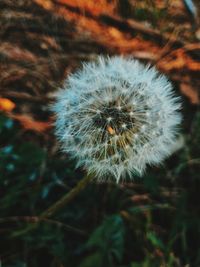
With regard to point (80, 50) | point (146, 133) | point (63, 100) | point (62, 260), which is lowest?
point (62, 260)

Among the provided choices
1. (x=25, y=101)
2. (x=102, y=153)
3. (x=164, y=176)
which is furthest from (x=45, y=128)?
(x=102, y=153)

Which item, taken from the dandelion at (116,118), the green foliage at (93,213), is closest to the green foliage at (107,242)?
the green foliage at (93,213)

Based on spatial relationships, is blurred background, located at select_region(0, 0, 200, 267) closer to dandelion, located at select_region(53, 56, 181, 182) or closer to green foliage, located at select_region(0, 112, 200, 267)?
green foliage, located at select_region(0, 112, 200, 267)

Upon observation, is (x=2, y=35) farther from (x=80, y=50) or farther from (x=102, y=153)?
(x=102, y=153)

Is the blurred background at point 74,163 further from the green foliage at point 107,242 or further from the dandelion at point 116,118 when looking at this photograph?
the dandelion at point 116,118

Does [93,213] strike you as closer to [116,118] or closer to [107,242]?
[107,242]

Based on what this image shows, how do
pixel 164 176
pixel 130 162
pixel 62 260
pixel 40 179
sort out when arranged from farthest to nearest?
1. pixel 164 176
2. pixel 40 179
3. pixel 62 260
4. pixel 130 162

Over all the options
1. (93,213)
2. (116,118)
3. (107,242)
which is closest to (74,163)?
(93,213)
